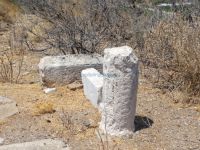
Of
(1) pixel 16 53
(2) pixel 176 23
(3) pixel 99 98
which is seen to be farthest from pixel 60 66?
(1) pixel 16 53

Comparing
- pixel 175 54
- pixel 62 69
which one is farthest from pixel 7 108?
pixel 175 54

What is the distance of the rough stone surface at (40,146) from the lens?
519 centimetres

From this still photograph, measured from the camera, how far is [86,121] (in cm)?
575

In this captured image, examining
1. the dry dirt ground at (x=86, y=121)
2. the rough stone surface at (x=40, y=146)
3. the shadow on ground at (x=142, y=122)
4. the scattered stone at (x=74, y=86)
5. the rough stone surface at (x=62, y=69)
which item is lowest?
the rough stone surface at (x=40, y=146)

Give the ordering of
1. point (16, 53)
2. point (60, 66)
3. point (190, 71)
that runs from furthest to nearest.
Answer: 1. point (16, 53)
2. point (60, 66)
3. point (190, 71)

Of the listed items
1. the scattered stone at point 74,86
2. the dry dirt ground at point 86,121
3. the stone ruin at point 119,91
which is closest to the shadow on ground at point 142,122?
the dry dirt ground at point 86,121

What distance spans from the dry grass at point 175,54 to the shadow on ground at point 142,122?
951 mm

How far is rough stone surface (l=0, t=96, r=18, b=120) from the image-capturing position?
20.1ft

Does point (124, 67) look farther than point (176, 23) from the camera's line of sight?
No

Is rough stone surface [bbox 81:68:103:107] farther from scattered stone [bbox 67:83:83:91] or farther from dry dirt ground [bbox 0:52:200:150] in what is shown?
scattered stone [bbox 67:83:83:91]

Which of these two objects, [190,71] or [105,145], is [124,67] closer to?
[105,145]

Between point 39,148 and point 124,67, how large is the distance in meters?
1.17

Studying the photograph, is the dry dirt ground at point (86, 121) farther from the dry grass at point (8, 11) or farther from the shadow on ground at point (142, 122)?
the dry grass at point (8, 11)

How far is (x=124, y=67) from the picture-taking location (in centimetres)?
523
